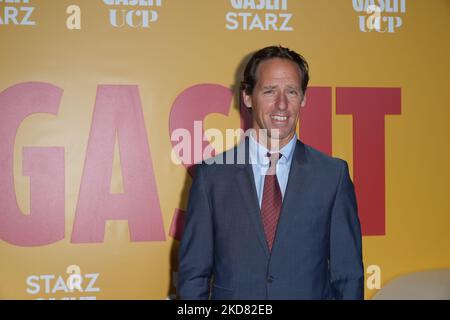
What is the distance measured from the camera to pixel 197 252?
5.25 ft

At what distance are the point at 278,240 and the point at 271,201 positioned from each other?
14cm

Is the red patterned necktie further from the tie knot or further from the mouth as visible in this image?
the mouth

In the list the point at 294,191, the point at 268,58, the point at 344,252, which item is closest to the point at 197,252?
the point at 294,191

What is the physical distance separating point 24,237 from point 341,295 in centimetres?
148

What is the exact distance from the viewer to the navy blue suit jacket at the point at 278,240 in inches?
61.5

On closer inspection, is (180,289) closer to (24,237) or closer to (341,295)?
(341,295)

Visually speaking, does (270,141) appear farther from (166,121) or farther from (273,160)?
(166,121)

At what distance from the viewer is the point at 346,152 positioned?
252 cm

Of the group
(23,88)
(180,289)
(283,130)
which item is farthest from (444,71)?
(23,88)

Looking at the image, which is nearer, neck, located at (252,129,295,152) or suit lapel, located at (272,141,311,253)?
suit lapel, located at (272,141,311,253)

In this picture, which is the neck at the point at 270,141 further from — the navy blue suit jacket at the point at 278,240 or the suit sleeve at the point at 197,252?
the suit sleeve at the point at 197,252

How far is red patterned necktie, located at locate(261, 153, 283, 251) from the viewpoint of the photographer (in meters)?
1.60

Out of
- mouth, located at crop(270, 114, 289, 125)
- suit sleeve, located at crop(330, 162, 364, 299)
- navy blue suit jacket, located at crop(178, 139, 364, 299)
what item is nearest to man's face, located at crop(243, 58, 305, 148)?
mouth, located at crop(270, 114, 289, 125)

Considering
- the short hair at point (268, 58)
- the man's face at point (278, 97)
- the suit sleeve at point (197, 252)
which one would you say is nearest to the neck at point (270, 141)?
the man's face at point (278, 97)
